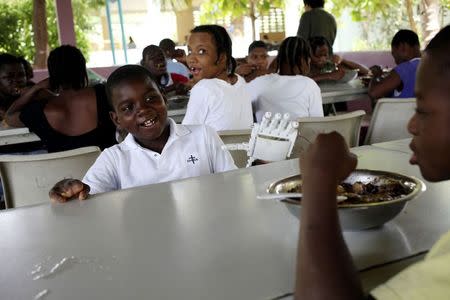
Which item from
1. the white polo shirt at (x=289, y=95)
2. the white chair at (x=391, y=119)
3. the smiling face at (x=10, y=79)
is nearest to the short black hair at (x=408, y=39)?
the white polo shirt at (x=289, y=95)

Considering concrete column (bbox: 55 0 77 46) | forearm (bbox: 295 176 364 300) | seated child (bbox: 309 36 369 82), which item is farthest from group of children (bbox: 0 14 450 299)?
concrete column (bbox: 55 0 77 46)

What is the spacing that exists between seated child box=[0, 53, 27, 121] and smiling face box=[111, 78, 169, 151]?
2397 mm

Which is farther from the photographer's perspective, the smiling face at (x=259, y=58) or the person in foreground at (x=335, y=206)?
the smiling face at (x=259, y=58)

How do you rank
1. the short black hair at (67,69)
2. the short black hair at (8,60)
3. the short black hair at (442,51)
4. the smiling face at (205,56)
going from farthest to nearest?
the short black hair at (8,60)
the short black hair at (67,69)
the smiling face at (205,56)
the short black hair at (442,51)

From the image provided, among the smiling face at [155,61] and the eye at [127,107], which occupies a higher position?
the smiling face at [155,61]

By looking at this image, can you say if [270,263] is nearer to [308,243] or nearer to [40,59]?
[308,243]

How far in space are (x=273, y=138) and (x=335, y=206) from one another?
886mm

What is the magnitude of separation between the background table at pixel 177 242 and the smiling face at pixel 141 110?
431mm

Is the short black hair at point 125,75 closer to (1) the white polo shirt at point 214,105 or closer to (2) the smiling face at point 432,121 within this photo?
(1) the white polo shirt at point 214,105

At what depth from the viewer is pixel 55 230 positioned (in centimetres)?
125

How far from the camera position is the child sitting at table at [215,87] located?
264 cm

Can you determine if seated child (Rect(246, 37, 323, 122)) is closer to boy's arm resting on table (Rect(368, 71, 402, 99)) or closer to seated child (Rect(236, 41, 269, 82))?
boy's arm resting on table (Rect(368, 71, 402, 99))

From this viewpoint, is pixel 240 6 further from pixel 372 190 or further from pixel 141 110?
pixel 372 190

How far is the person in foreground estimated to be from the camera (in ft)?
2.32
